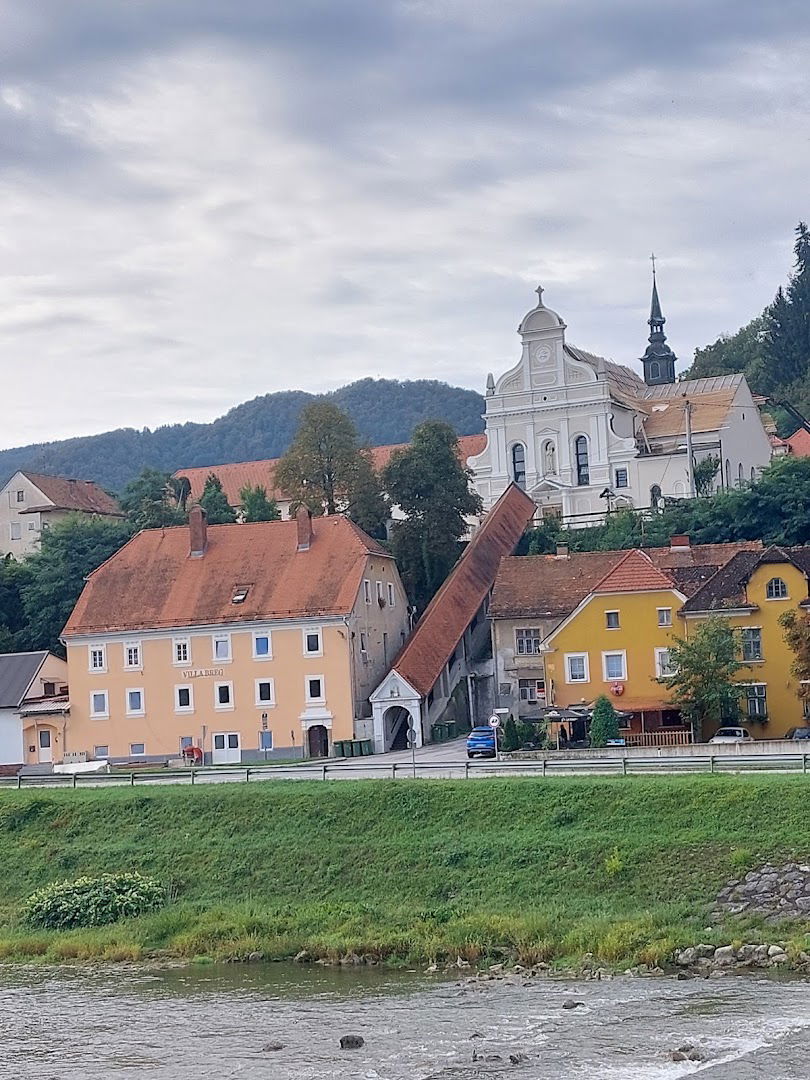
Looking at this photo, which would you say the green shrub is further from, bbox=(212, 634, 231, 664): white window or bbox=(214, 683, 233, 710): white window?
bbox=(212, 634, 231, 664): white window

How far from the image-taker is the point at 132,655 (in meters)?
66.5

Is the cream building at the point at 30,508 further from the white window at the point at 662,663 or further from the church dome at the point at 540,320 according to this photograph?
the white window at the point at 662,663

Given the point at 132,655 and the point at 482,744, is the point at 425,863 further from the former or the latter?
the point at 132,655

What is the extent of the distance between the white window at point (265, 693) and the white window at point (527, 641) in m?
10.3

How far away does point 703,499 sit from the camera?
257ft

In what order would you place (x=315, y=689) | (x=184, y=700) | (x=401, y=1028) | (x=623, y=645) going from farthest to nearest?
(x=184, y=700) → (x=315, y=689) → (x=623, y=645) → (x=401, y=1028)

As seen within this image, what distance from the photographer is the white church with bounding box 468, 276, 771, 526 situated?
86250 millimetres

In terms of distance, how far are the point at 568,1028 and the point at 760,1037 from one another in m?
3.22

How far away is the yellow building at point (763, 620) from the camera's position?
54.3 m

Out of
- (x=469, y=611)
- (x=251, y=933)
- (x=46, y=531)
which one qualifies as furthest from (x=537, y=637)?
(x=46, y=531)

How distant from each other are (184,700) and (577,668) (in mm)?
17250

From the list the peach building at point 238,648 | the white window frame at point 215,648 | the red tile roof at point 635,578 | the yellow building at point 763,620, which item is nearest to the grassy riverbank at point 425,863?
the yellow building at point 763,620

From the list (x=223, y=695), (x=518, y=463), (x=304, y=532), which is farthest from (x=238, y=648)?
(x=518, y=463)

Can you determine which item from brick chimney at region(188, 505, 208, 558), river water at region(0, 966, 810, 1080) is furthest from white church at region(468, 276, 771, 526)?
river water at region(0, 966, 810, 1080)
